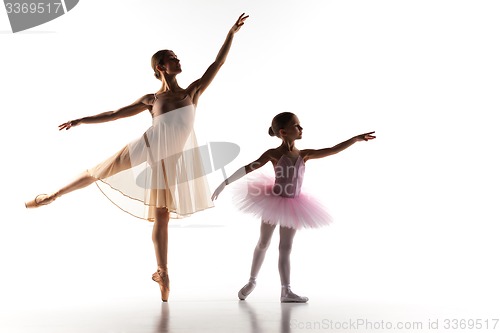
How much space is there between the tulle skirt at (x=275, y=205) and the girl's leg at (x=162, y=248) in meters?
0.30

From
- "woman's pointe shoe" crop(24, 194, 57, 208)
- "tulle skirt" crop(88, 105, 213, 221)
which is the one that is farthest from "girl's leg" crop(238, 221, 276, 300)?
"woman's pointe shoe" crop(24, 194, 57, 208)

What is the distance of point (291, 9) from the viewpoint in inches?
164

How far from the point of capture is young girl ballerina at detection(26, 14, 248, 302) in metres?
2.88

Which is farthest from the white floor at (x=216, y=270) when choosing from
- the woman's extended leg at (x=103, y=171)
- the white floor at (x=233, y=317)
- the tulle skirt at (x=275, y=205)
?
the woman's extended leg at (x=103, y=171)

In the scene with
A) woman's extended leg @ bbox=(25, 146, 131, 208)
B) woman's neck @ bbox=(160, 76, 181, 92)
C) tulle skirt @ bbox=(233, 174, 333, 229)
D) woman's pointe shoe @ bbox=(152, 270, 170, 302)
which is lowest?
woman's pointe shoe @ bbox=(152, 270, 170, 302)

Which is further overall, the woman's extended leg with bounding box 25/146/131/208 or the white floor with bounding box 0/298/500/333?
the woman's extended leg with bounding box 25/146/131/208

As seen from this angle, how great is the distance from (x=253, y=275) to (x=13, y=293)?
43.8 inches

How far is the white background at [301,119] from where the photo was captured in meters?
3.92

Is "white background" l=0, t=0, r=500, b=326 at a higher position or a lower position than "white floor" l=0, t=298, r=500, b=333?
higher

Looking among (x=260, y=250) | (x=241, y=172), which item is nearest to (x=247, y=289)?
(x=260, y=250)

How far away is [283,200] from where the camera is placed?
2.88m

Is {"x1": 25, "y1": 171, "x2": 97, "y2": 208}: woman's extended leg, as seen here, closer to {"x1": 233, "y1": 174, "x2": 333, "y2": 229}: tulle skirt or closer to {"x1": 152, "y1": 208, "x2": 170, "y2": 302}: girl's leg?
{"x1": 152, "y1": 208, "x2": 170, "y2": 302}: girl's leg

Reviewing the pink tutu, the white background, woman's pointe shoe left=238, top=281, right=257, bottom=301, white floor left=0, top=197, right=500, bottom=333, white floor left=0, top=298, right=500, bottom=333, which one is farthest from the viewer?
the white background

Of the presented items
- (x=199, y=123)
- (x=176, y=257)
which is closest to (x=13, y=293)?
(x=176, y=257)
